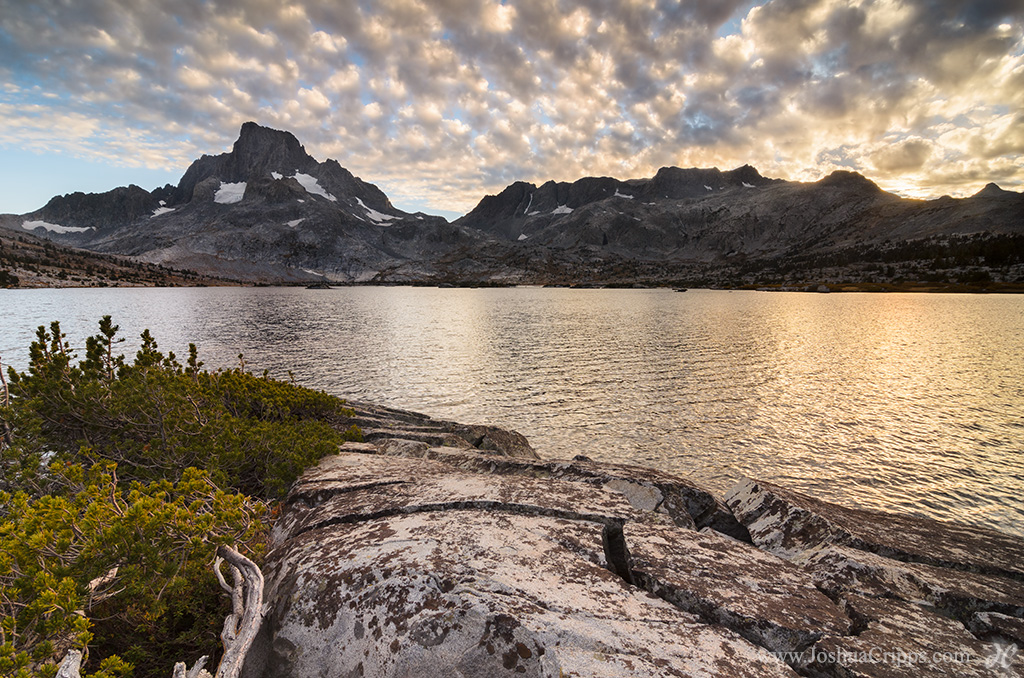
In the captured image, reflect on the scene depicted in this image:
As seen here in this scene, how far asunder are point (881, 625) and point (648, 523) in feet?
10.8

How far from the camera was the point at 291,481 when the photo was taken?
10.2 meters

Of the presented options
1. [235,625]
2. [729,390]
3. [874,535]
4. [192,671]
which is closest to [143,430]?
[235,625]

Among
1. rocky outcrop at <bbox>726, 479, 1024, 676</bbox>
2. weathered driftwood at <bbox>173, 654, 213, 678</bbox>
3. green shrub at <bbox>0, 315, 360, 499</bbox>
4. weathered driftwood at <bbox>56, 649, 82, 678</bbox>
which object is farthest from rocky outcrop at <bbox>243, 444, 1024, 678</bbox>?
green shrub at <bbox>0, 315, 360, 499</bbox>

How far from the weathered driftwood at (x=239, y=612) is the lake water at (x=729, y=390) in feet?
52.7

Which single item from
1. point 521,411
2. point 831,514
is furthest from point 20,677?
point 521,411

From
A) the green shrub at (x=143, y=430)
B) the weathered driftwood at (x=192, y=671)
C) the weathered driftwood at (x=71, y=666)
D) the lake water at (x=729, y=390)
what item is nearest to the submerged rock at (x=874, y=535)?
the lake water at (x=729, y=390)

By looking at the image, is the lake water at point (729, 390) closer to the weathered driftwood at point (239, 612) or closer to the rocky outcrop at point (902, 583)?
the rocky outcrop at point (902, 583)

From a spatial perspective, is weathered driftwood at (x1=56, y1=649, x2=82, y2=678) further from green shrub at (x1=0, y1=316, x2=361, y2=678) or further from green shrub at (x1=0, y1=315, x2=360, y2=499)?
green shrub at (x1=0, y1=315, x2=360, y2=499)

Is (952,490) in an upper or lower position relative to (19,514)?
lower

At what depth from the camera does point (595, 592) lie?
5633mm

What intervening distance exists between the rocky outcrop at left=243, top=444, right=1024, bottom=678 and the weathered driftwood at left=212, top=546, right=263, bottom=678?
0.35 metres

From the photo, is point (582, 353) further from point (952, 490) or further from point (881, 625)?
point (881, 625)

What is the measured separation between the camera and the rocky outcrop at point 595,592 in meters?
4.82

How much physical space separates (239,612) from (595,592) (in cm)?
475
